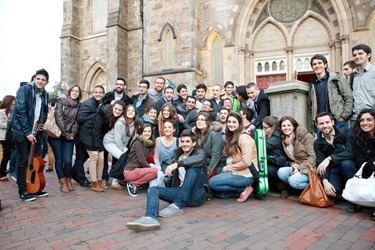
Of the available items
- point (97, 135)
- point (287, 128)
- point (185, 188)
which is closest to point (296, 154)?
point (287, 128)

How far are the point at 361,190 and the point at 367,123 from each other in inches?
33.4

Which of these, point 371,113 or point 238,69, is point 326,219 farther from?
point 238,69

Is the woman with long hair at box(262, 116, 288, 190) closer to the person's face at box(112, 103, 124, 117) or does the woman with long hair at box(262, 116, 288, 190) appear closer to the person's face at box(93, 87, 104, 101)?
the person's face at box(112, 103, 124, 117)

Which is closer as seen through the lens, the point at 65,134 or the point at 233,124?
the point at 233,124

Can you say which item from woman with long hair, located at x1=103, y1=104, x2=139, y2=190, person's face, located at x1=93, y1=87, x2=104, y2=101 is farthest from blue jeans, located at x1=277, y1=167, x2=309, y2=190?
person's face, located at x1=93, y1=87, x2=104, y2=101

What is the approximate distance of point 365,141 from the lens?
334cm

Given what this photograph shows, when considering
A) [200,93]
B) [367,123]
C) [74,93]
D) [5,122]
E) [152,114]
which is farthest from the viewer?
[200,93]

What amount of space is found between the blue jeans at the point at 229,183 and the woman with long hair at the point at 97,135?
7.32ft

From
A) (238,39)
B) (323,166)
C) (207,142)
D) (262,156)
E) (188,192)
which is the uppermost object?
(238,39)

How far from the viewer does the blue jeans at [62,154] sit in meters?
4.82

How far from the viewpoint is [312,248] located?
7.95ft

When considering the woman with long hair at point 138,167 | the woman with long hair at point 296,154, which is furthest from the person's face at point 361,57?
the woman with long hair at point 138,167

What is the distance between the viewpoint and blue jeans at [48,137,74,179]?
4.82m

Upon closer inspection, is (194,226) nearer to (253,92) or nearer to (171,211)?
(171,211)
